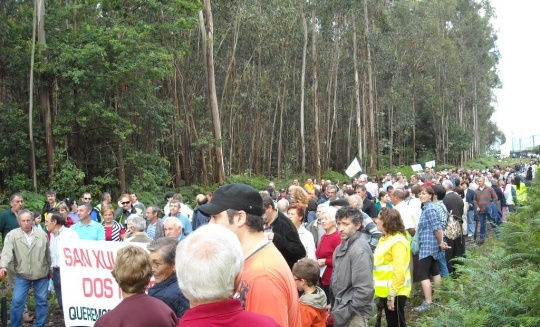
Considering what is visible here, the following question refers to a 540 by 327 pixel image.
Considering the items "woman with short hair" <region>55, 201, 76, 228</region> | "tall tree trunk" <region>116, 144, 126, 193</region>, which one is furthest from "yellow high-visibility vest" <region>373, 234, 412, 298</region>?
"tall tree trunk" <region>116, 144, 126, 193</region>

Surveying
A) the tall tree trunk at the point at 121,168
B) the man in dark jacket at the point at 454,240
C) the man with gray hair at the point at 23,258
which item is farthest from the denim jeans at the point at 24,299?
the tall tree trunk at the point at 121,168

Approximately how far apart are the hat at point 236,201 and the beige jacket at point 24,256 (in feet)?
18.1

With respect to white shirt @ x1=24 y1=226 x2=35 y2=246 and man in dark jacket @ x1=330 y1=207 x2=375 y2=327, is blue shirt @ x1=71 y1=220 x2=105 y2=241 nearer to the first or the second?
white shirt @ x1=24 y1=226 x2=35 y2=246

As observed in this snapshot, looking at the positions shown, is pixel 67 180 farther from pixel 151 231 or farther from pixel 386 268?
pixel 386 268

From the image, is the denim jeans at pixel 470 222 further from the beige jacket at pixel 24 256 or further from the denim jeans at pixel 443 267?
the beige jacket at pixel 24 256

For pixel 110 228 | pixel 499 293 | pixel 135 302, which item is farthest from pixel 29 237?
pixel 499 293

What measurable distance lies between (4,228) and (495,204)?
12215mm

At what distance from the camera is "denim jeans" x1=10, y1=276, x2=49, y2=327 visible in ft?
26.2

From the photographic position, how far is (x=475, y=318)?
4.61m

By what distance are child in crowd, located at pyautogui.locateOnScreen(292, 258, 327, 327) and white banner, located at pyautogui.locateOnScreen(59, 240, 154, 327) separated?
79.6 inches

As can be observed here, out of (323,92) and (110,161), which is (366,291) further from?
(323,92)

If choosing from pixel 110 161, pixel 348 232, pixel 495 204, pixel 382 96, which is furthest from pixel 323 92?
pixel 348 232

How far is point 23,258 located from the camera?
8008 mm

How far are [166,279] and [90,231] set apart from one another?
4559 mm
